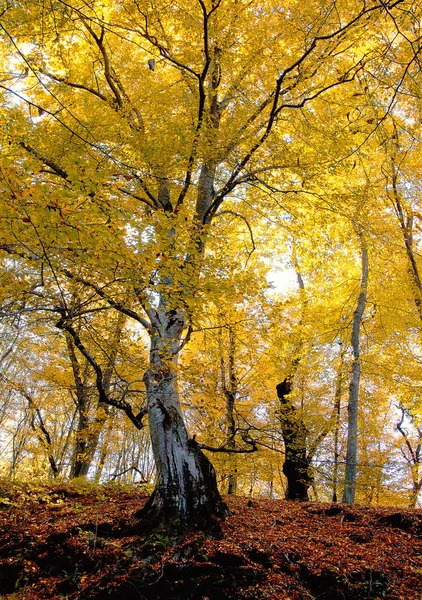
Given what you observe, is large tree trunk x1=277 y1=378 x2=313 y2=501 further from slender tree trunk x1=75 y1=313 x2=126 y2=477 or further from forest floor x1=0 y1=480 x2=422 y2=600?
slender tree trunk x1=75 y1=313 x2=126 y2=477

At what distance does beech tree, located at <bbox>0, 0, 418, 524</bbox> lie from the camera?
299 centimetres

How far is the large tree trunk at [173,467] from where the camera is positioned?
4133 millimetres

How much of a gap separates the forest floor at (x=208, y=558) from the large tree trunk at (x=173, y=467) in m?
0.25

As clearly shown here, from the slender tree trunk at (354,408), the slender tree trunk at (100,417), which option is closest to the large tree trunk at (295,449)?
the slender tree trunk at (354,408)

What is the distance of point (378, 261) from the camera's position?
9211 millimetres

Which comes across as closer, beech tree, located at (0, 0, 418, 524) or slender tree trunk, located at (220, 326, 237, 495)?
beech tree, located at (0, 0, 418, 524)

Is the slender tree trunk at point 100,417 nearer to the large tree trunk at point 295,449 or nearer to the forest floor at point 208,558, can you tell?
the forest floor at point 208,558

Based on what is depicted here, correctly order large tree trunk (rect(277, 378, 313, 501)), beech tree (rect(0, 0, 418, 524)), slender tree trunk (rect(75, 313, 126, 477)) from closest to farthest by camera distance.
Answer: beech tree (rect(0, 0, 418, 524))
slender tree trunk (rect(75, 313, 126, 477))
large tree trunk (rect(277, 378, 313, 501))

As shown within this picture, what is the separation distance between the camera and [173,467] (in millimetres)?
4375

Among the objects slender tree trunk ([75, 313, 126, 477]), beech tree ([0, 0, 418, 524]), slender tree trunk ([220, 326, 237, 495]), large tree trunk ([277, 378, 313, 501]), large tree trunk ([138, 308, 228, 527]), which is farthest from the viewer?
slender tree trunk ([220, 326, 237, 495])

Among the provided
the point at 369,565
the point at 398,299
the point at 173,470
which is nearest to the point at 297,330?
the point at 398,299

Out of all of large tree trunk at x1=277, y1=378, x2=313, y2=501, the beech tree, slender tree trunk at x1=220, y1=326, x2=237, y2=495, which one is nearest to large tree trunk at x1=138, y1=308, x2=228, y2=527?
the beech tree

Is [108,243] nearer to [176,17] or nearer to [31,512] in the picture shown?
[31,512]

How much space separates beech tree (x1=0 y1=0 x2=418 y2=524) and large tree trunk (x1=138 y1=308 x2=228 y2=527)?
17 mm
